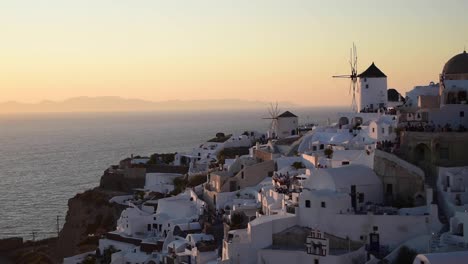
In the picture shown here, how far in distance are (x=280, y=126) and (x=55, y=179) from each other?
37.9 metres

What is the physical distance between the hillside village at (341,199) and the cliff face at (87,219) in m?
3.29

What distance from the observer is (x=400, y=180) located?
1124 inches

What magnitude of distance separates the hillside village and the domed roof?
0.06 meters

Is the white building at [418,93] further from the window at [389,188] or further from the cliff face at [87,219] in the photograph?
the cliff face at [87,219]

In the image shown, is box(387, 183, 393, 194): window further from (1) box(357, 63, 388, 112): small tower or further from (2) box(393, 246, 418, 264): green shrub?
(1) box(357, 63, 388, 112): small tower

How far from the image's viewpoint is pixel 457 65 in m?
34.2

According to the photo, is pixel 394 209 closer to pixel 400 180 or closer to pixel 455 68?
pixel 400 180

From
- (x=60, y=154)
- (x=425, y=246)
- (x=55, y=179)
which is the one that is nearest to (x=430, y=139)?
(x=425, y=246)

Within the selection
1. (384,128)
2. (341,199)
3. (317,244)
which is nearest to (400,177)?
(341,199)

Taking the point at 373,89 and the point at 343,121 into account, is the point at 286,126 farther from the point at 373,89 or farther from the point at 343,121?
the point at 373,89

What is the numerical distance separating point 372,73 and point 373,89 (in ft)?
3.08

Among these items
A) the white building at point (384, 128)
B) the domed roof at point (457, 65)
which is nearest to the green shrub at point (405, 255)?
the white building at point (384, 128)

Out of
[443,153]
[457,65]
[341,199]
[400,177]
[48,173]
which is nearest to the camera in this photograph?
[341,199]

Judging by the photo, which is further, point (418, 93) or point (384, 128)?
point (418, 93)
